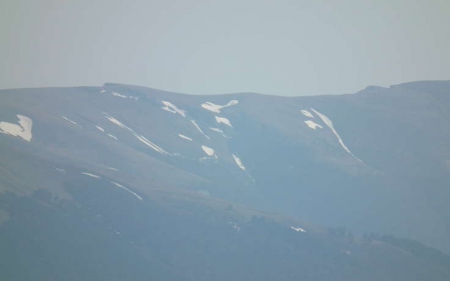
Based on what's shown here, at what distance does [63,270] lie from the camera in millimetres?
129375

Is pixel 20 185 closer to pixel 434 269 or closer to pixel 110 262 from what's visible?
pixel 110 262

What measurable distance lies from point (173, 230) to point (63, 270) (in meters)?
31.4

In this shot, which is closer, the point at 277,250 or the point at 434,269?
the point at 277,250

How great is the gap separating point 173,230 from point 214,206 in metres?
16.4

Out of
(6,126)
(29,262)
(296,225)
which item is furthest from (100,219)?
(6,126)

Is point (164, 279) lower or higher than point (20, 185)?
lower

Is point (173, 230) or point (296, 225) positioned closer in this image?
point (173, 230)

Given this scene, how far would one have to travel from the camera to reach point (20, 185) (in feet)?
505

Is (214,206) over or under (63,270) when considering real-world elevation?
over

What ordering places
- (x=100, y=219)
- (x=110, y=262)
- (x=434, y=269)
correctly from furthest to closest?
(x=434, y=269)
(x=100, y=219)
(x=110, y=262)

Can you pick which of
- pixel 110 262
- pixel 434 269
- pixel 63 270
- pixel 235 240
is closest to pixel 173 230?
pixel 235 240

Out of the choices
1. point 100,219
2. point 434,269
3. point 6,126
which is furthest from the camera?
point 6,126

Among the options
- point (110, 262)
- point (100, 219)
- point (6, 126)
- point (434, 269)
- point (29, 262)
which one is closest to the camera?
point (29, 262)

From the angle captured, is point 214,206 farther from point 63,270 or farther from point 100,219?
point 63,270
